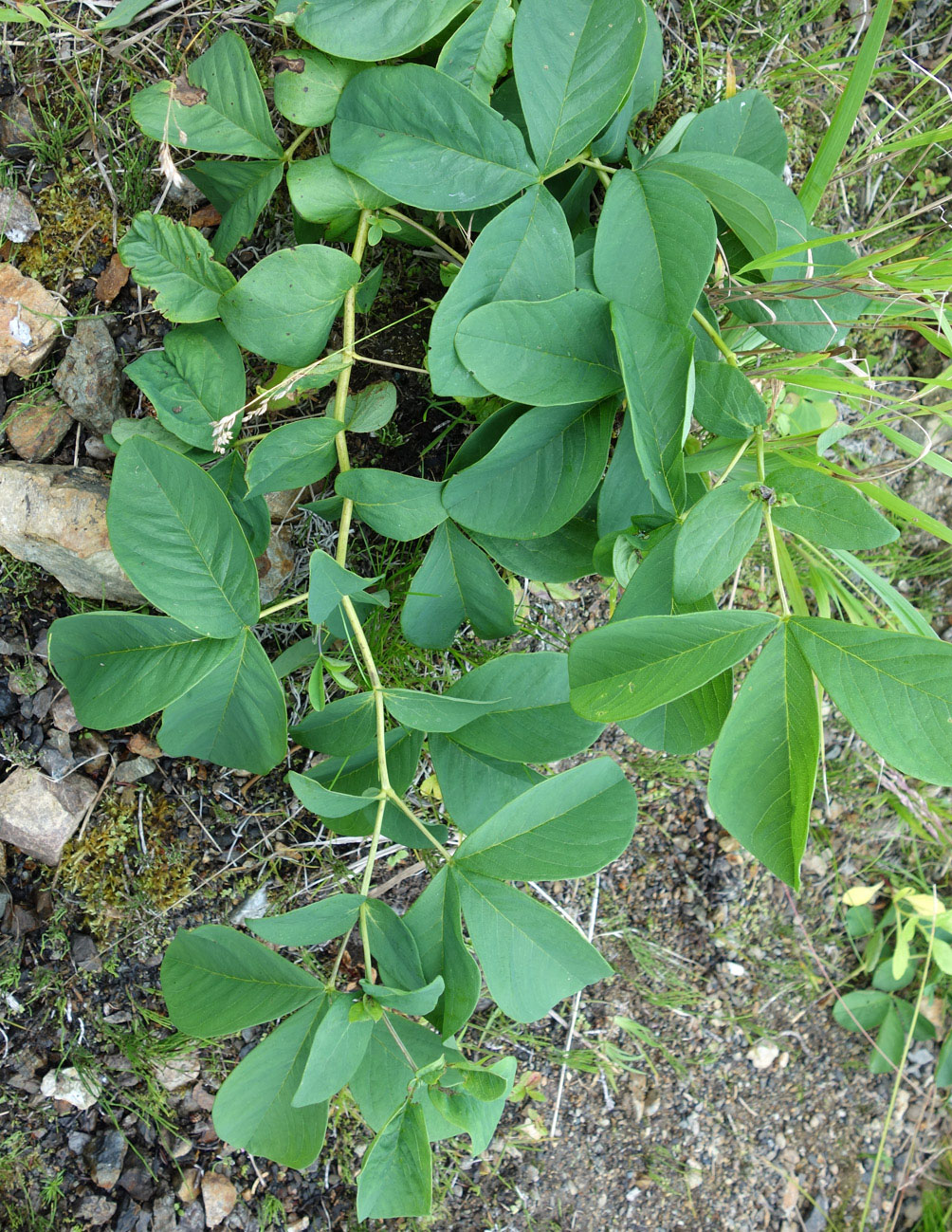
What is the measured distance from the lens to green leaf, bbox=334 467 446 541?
3.72 ft

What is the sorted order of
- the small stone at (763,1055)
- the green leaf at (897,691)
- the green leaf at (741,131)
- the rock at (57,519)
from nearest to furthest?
the green leaf at (897,691) < the green leaf at (741,131) < the rock at (57,519) < the small stone at (763,1055)

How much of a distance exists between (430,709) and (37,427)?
2.90 ft

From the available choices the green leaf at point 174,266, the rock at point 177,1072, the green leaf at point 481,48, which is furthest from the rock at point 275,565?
the rock at point 177,1072

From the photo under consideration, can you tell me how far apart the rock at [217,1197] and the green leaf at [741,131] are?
196 cm

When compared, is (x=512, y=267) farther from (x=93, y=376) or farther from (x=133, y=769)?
(x=133, y=769)

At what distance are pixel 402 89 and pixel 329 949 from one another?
1.48 metres

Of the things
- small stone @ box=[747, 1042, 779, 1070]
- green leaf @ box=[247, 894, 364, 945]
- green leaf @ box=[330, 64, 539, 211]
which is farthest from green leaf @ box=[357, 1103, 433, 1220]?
small stone @ box=[747, 1042, 779, 1070]

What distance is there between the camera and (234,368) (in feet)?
3.99

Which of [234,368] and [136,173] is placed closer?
[234,368]

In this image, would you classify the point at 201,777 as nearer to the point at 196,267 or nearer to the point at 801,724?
the point at 196,267

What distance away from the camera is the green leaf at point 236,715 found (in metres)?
1.10

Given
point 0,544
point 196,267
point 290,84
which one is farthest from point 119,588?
point 290,84

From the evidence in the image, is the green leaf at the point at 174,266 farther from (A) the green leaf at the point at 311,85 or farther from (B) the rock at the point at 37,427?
(B) the rock at the point at 37,427

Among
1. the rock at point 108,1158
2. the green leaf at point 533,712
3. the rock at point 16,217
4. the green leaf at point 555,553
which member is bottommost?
the rock at point 108,1158
